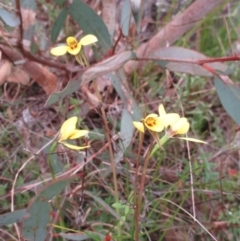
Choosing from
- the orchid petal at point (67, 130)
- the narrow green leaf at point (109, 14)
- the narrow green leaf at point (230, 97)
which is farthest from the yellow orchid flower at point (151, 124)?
the narrow green leaf at point (109, 14)

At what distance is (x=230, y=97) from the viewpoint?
121 cm

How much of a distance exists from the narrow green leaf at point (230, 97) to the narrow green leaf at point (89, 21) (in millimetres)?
321

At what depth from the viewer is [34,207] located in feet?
2.98

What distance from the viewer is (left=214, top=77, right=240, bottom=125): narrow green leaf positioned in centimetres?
119

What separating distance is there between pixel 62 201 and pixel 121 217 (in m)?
0.23

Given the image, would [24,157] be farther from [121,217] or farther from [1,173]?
[121,217]

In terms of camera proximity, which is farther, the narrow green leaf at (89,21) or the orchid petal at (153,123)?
the narrow green leaf at (89,21)

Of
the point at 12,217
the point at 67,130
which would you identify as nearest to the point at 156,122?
the point at 67,130

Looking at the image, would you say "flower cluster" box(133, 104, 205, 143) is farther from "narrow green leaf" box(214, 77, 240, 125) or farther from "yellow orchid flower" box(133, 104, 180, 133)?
"narrow green leaf" box(214, 77, 240, 125)

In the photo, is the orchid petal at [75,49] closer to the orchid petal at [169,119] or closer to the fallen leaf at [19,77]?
the orchid petal at [169,119]

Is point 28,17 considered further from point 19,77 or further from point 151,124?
point 151,124

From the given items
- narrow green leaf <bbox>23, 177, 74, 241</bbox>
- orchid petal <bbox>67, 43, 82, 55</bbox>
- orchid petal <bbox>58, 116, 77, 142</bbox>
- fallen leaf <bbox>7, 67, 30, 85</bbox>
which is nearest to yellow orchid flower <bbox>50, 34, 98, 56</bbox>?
orchid petal <bbox>67, 43, 82, 55</bbox>

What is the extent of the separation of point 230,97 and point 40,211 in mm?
583

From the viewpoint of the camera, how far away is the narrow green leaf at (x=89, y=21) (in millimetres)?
1234
